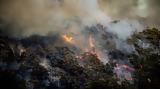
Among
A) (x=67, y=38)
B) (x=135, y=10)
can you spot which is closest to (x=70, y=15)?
(x=67, y=38)

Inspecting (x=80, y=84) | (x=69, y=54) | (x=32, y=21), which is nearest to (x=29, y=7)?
(x=32, y=21)

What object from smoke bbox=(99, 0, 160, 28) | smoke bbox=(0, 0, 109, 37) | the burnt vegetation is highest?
smoke bbox=(99, 0, 160, 28)

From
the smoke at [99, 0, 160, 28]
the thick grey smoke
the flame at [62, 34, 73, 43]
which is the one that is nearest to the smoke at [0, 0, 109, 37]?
the thick grey smoke

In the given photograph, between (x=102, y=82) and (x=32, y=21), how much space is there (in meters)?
11.6

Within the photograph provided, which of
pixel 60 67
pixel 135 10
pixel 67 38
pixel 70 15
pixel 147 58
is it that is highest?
pixel 135 10

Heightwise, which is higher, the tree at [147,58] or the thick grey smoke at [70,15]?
the thick grey smoke at [70,15]

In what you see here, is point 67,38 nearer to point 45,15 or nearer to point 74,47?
point 74,47

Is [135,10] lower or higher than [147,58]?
higher

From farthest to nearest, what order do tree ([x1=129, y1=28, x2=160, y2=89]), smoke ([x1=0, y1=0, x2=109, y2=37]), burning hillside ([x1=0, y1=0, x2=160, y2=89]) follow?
tree ([x1=129, y1=28, x2=160, y2=89])
smoke ([x1=0, y1=0, x2=109, y2=37])
burning hillside ([x1=0, y1=0, x2=160, y2=89])

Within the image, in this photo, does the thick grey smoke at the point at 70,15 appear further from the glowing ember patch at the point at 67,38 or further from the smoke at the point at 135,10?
the glowing ember patch at the point at 67,38

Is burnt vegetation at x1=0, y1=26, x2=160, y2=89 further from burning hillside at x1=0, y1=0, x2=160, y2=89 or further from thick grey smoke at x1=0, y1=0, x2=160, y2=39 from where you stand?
thick grey smoke at x1=0, y1=0, x2=160, y2=39

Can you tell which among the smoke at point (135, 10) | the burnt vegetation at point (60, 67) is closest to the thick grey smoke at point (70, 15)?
the smoke at point (135, 10)

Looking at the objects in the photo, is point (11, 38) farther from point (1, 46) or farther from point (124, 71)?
point (124, 71)

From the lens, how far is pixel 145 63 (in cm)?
4247
